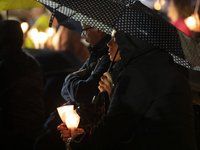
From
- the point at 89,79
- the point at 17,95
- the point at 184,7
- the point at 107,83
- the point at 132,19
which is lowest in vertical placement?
the point at 17,95

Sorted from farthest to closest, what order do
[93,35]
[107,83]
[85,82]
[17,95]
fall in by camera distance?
[17,95]
[93,35]
[85,82]
[107,83]

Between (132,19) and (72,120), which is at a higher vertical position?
(132,19)

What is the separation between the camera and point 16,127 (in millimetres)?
3260

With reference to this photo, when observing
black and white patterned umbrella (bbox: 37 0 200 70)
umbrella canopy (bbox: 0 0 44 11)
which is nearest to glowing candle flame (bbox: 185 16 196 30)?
umbrella canopy (bbox: 0 0 44 11)

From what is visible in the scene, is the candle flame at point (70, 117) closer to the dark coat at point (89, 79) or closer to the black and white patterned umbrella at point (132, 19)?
the dark coat at point (89, 79)

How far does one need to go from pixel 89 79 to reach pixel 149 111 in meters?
1.17

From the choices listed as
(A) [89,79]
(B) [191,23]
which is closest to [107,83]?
(A) [89,79]

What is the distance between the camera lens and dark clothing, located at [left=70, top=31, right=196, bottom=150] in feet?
5.83

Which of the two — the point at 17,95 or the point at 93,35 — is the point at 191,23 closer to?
the point at 93,35

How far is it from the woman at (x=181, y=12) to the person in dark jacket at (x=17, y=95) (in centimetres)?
297

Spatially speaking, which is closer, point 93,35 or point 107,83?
point 107,83

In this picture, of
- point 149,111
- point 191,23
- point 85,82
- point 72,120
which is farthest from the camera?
point 191,23

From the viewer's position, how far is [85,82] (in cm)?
285

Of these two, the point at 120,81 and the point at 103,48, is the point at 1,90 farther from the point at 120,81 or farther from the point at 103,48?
the point at 120,81
